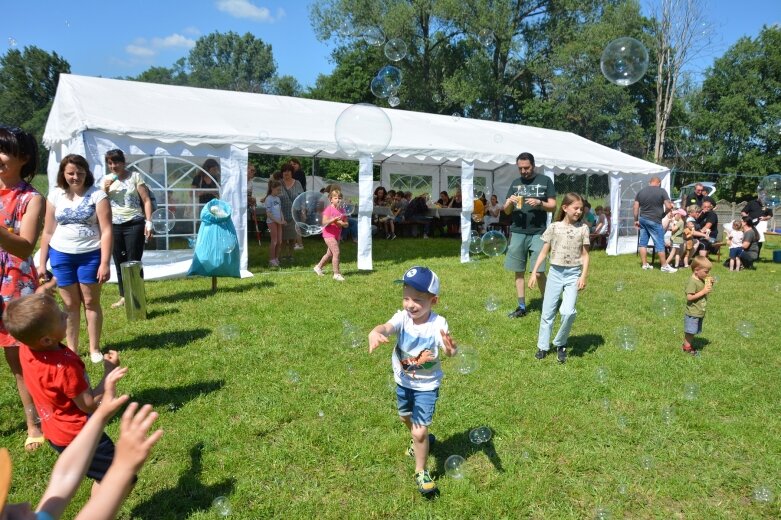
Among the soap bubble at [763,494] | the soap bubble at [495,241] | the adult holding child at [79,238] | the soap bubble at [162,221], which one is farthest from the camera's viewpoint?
the soap bubble at [162,221]

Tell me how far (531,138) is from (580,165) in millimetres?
A: 2517

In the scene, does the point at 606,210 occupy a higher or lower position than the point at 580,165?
lower

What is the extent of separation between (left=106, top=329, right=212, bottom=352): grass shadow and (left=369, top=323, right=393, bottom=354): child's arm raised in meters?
3.29

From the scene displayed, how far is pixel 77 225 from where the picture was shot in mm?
4332

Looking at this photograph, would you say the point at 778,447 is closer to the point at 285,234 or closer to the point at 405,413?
the point at 405,413

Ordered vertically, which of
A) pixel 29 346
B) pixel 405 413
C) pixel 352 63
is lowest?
pixel 405 413

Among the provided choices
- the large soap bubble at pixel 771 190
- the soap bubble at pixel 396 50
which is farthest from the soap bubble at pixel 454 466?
the large soap bubble at pixel 771 190

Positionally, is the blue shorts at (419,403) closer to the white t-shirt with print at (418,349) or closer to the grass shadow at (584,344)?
the white t-shirt with print at (418,349)

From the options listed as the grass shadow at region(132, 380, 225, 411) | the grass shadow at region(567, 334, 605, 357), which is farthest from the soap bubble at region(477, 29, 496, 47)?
the grass shadow at region(132, 380, 225, 411)

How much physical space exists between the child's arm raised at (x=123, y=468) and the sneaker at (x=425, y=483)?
A: 1.94 m

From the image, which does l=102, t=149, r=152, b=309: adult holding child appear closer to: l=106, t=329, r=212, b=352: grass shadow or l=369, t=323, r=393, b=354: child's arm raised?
l=106, t=329, r=212, b=352: grass shadow

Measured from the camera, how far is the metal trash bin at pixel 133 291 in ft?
19.6

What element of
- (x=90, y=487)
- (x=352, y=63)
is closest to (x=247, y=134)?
(x=90, y=487)

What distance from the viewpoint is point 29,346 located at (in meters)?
2.43
